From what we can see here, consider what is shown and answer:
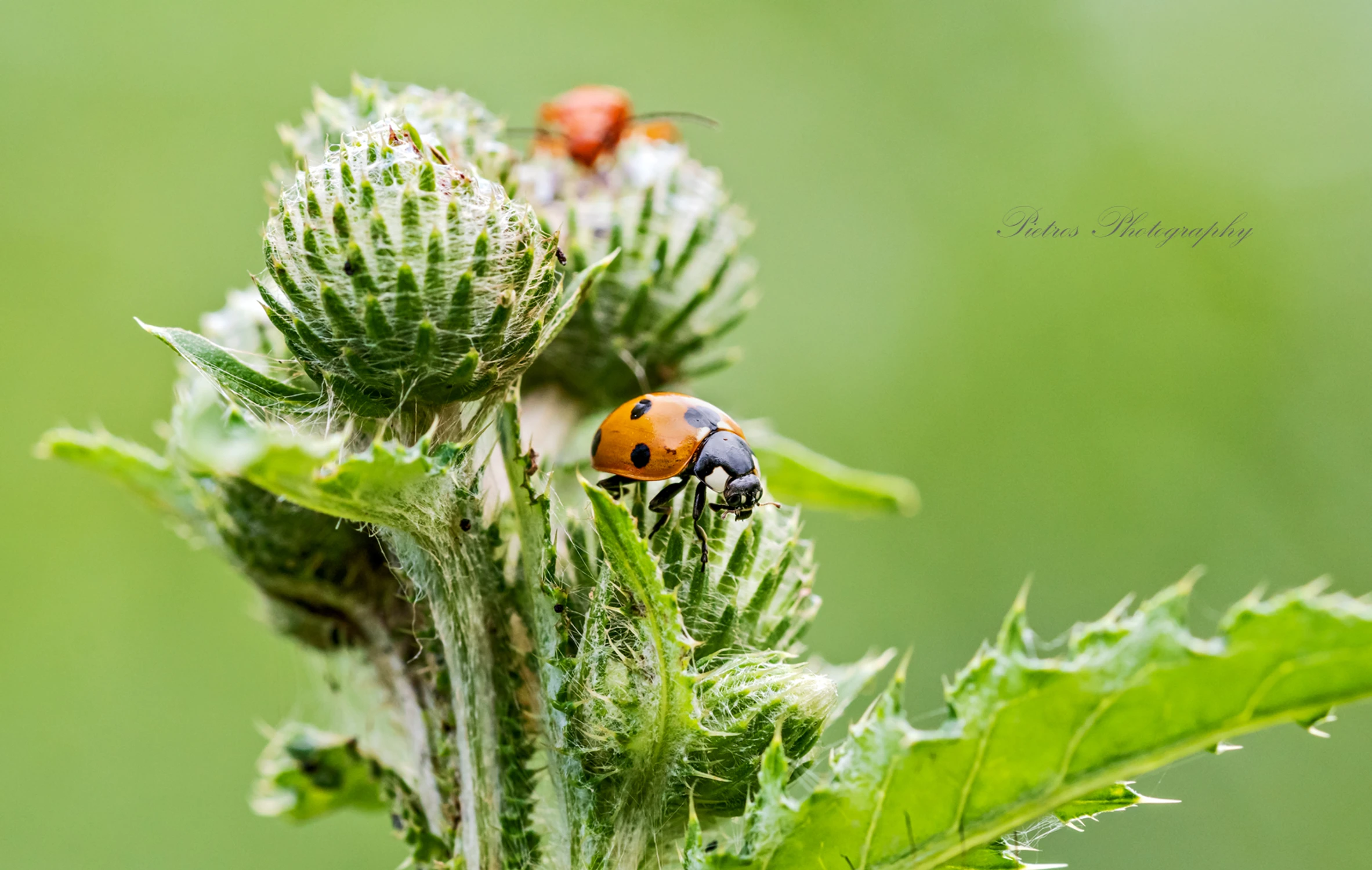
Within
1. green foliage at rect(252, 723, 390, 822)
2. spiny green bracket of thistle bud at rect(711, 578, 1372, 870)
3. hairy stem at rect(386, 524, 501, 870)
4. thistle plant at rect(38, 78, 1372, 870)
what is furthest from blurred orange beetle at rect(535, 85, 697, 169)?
spiny green bracket of thistle bud at rect(711, 578, 1372, 870)

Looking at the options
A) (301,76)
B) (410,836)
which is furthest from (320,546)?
(301,76)

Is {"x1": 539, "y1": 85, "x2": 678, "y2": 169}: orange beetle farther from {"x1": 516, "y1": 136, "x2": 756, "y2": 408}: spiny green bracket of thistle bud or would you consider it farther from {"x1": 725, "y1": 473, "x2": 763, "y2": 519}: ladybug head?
{"x1": 725, "y1": 473, "x2": 763, "y2": 519}: ladybug head

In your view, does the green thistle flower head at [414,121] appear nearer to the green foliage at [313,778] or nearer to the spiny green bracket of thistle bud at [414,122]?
the spiny green bracket of thistle bud at [414,122]
